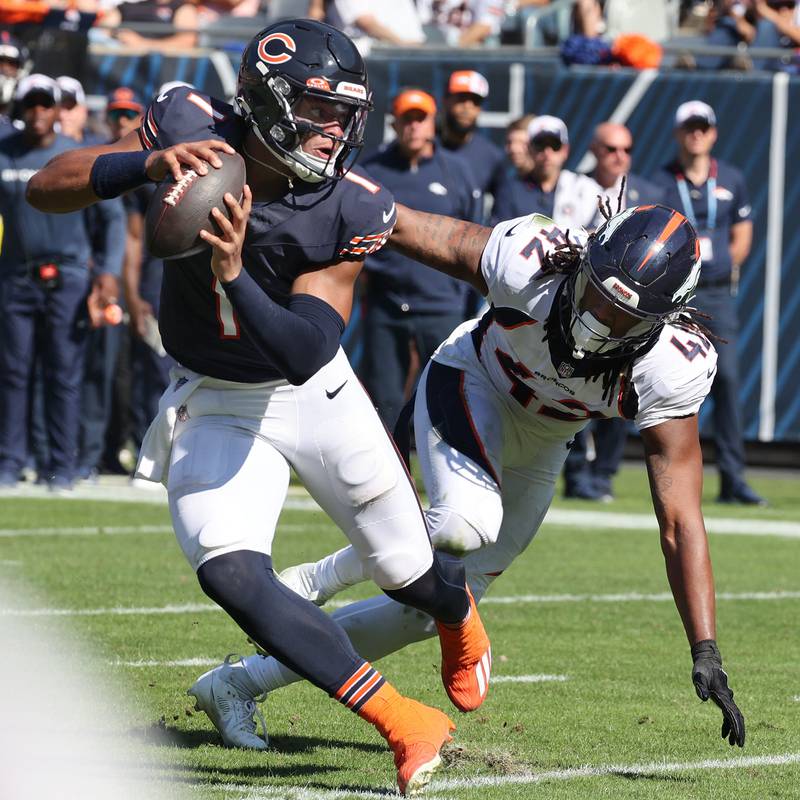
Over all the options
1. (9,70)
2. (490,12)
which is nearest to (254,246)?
(9,70)

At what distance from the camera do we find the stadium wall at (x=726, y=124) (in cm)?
1170

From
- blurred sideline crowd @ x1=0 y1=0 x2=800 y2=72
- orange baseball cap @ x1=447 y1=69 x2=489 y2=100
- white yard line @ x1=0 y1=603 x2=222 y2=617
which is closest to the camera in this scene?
white yard line @ x1=0 y1=603 x2=222 y2=617

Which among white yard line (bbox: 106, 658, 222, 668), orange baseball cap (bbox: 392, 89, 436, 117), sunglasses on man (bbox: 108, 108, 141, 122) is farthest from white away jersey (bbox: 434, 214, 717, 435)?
sunglasses on man (bbox: 108, 108, 141, 122)

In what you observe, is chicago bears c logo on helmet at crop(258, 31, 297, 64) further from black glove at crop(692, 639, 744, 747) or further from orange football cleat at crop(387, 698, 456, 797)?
black glove at crop(692, 639, 744, 747)

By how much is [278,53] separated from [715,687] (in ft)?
6.15

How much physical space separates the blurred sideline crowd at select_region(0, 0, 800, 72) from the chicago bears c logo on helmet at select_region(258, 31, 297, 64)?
784 centimetres

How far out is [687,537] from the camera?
167 inches

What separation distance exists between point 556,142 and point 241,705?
5802 millimetres

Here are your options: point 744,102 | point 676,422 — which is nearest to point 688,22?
point 744,102

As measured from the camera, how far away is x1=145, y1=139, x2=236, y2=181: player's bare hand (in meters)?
3.58

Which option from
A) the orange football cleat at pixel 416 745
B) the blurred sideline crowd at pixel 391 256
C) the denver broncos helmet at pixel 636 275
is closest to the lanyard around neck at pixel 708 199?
the blurred sideline crowd at pixel 391 256

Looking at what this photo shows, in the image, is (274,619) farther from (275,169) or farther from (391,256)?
(391,256)

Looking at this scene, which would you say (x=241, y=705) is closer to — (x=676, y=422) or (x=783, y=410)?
(x=676, y=422)

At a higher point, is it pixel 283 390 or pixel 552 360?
pixel 283 390
